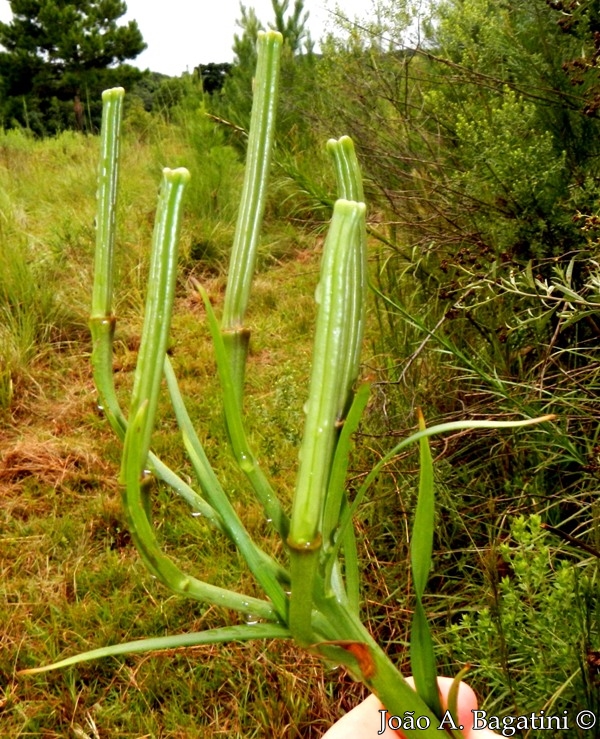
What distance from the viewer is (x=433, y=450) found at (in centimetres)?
117

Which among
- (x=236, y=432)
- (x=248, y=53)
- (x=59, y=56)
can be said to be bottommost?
(x=236, y=432)

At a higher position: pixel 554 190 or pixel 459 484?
pixel 554 190

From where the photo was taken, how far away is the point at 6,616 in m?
1.23

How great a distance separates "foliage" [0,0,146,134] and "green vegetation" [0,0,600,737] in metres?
12.1

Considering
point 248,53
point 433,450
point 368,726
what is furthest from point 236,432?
point 248,53

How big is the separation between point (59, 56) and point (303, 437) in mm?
14875

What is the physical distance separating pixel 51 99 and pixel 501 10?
538 inches

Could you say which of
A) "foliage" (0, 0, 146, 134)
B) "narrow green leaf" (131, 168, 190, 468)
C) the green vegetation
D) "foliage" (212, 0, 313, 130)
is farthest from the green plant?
"foliage" (0, 0, 146, 134)

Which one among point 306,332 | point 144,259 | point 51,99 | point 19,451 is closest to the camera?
point 19,451

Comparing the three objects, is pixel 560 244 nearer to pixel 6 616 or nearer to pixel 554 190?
pixel 554 190

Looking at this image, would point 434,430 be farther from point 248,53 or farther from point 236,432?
point 248,53

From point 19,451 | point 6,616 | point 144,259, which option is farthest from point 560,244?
point 144,259

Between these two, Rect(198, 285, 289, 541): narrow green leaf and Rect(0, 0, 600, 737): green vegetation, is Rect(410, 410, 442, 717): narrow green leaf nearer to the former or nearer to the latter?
Rect(198, 285, 289, 541): narrow green leaf

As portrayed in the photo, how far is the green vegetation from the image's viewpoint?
34.2 inches
